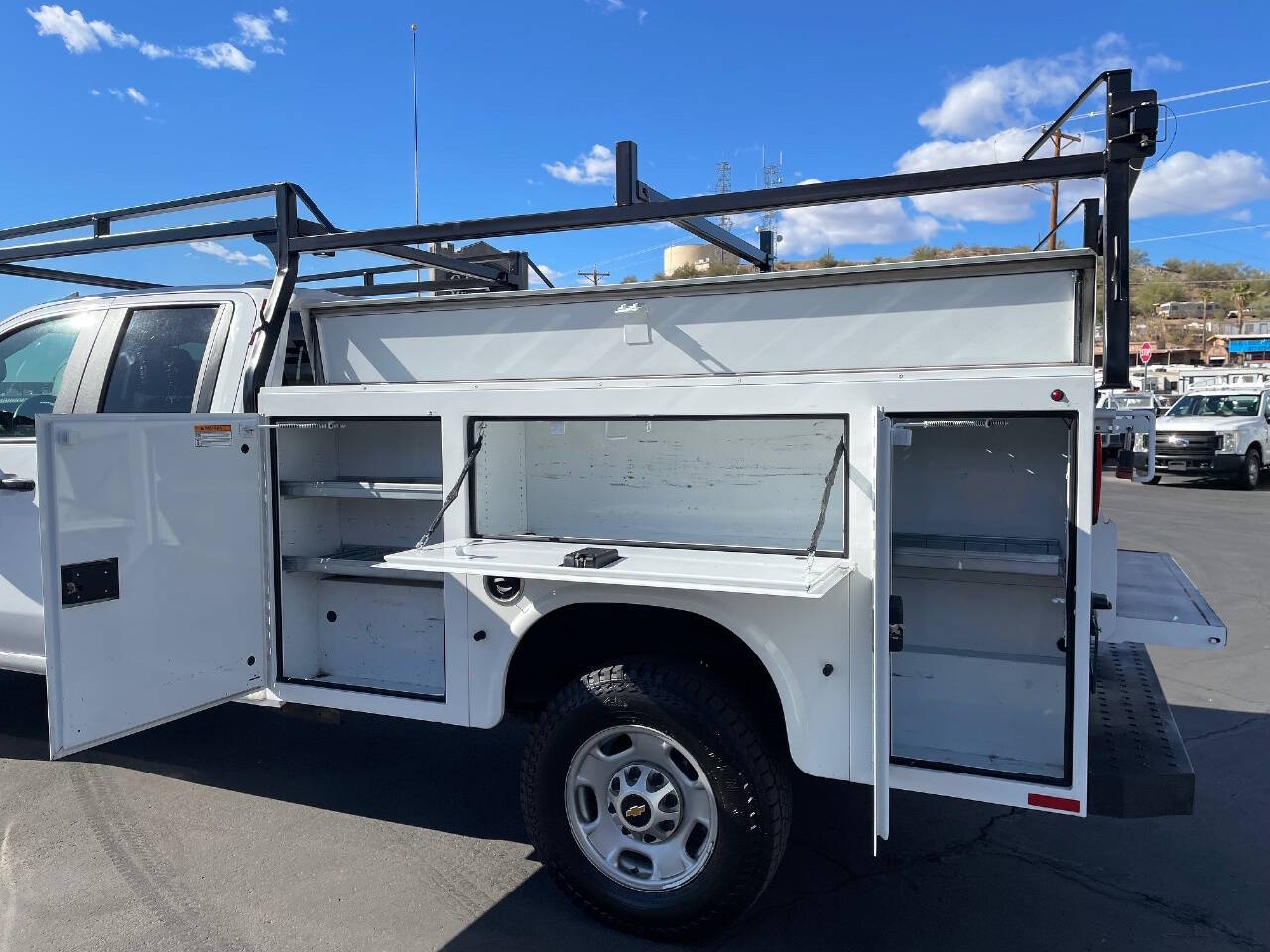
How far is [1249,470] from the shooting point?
1800cm

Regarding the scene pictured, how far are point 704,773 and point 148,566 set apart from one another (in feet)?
7.00

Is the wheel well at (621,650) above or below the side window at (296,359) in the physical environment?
below

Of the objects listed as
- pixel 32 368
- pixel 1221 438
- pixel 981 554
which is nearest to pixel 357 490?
pixel 32 368

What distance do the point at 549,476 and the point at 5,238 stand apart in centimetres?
335

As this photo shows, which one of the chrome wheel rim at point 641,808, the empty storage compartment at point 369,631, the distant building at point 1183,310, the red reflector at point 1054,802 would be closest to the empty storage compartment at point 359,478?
the empty storage compartment at point 369,631

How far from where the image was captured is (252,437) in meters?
3.71

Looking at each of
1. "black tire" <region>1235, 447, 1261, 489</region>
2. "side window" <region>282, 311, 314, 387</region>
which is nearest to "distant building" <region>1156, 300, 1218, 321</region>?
"black tire" <region>1235, 447, 1261, 489</region>

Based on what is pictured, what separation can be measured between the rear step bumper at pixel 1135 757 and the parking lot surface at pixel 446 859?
2.34 ft

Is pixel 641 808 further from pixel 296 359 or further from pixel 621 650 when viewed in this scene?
pixel 296 359

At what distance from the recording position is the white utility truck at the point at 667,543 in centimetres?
280

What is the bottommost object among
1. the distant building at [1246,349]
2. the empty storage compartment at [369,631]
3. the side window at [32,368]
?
the empty storage compartment at [369,631]

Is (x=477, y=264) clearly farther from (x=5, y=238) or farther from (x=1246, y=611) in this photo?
(x=1246, y=611)

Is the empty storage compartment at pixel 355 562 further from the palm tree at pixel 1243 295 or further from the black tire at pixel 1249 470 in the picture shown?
the palm tree at pixel 1243 295

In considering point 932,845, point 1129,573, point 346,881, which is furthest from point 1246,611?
point 346,881
